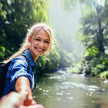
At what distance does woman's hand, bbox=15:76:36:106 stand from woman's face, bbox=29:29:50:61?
77 cm

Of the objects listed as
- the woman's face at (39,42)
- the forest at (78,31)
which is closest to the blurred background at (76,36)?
the forest at (78,31)

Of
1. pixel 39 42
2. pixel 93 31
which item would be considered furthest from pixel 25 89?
pixel 93 31

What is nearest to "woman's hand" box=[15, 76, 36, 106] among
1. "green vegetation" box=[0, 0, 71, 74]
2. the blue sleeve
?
the blue sleeve

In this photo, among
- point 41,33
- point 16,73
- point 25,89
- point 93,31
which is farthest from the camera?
point 93,31

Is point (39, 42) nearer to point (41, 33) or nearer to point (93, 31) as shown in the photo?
point (41, 33)

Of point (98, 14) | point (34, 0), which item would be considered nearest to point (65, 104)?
point (34, 0)

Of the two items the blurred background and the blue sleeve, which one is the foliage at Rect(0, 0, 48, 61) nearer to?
the blurred background

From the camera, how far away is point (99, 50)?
20594mm

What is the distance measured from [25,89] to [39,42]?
966 mm

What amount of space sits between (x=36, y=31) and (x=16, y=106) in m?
1.30

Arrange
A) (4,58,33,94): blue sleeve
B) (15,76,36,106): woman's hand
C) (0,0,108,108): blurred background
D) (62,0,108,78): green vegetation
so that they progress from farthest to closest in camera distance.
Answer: (62,0,108,78): green vegetation < (0,0,108,108): blurred background < (4,58,33,94): blue sleeve < (15,76,36,106): woman's hand

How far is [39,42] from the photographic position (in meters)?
1.72

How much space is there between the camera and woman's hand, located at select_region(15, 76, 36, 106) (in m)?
Answer: 0.66

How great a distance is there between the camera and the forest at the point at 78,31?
7104 millimetres
